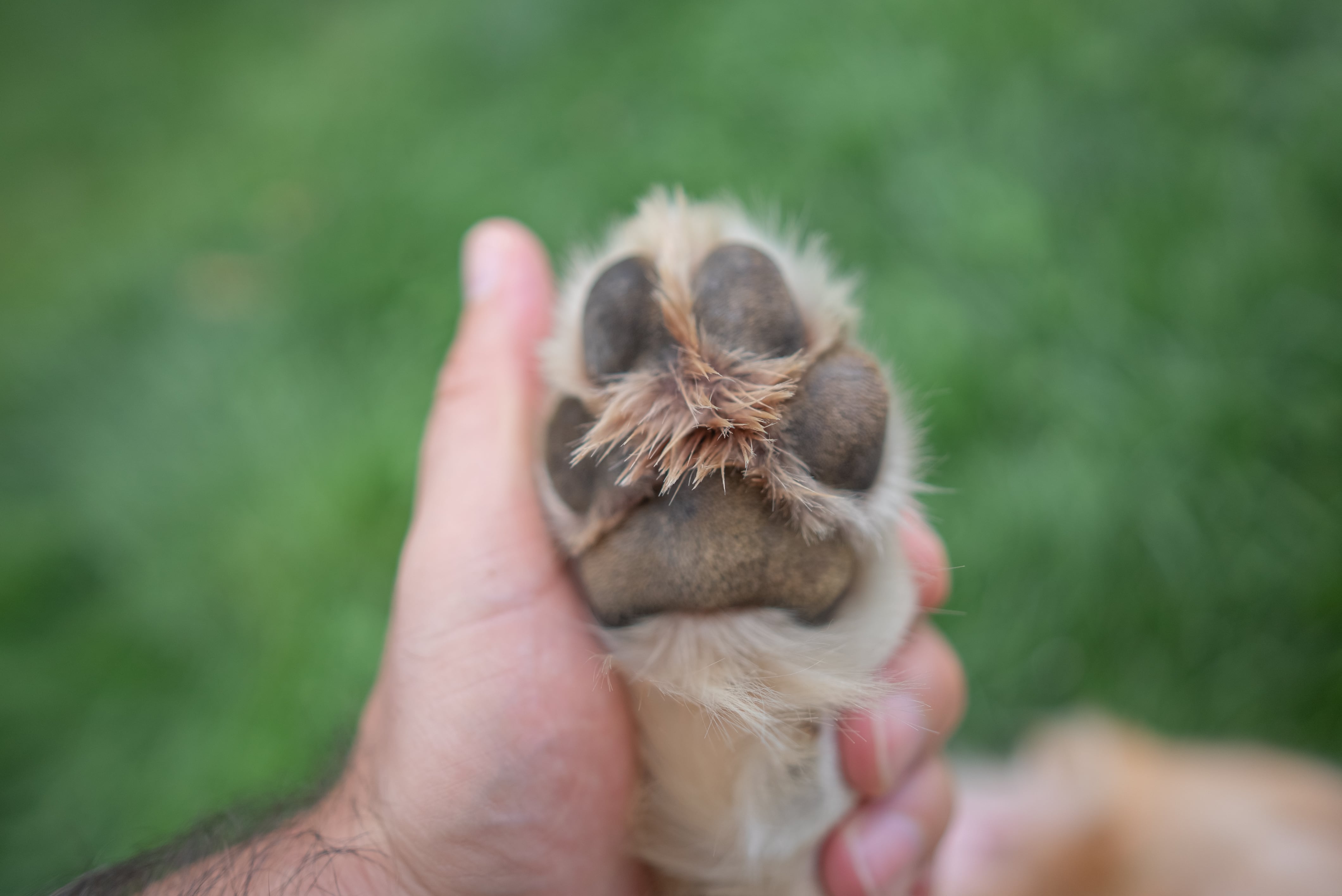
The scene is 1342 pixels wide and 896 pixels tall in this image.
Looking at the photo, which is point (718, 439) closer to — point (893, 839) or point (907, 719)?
point (907, 719)

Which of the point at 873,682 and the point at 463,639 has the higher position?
the point at 463,639

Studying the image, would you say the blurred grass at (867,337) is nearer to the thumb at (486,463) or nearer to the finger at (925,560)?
the finger at (925,560)

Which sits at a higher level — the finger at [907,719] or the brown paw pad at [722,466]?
the brown paw pad at [722,466]

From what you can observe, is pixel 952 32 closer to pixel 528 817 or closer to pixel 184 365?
pixel 528 817

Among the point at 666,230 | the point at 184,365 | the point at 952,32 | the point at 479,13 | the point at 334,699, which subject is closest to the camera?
the point at 666,230

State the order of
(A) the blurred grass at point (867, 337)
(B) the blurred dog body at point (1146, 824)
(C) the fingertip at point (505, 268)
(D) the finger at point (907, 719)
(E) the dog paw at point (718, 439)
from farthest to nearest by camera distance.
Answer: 1. (A) the blurred grass at point (867, 337)
2. (C) the fingertip at point (505, 268)
3. (B) the blurred dog body at point (1146, 824)
4. (D) the finger at point (907, 719)
5. (E) the dog paw at point (718, 439)

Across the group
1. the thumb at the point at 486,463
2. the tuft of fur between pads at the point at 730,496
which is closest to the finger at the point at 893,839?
the tuft of fur between pads at the point at 730,496

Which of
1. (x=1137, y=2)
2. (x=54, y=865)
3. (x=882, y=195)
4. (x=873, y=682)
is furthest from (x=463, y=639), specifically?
(x=1137, y=2)
